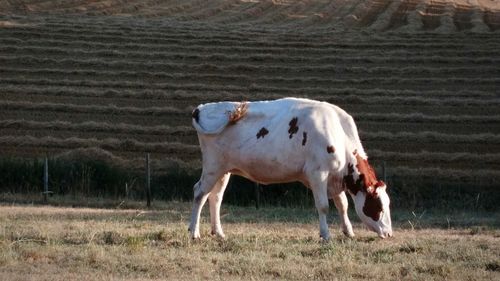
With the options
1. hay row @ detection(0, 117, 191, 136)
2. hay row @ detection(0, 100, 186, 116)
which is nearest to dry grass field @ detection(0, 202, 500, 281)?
hay row @ detection(0, 117, 191, 136)

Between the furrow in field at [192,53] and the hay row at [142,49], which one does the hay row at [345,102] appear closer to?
the furrow in field at [192,53]

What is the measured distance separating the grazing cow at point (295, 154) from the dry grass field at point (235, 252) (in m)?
0.54

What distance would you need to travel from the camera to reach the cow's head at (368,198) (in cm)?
1430

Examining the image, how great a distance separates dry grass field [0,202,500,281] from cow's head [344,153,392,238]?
0.26 meters

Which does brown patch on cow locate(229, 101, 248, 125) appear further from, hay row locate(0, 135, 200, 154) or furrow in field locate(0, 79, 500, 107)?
furrow in field locate(0, 79, 500, 107)

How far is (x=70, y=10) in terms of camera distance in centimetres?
5791

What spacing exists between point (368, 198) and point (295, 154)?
1290 mm

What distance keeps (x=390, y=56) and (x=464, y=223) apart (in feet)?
89.0

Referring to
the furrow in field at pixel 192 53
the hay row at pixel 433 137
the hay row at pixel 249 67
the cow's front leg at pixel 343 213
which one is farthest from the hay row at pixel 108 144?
the cow's front leg at pixel 343 213

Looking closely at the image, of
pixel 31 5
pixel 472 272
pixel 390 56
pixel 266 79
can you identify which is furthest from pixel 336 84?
pixel 472 272

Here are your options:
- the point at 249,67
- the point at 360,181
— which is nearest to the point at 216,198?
the point at 360,181

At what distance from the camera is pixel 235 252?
12.5 m

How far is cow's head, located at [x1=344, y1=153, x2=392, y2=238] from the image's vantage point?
14.3 m

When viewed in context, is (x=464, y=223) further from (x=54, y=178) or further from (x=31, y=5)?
(x=31, y=5)
